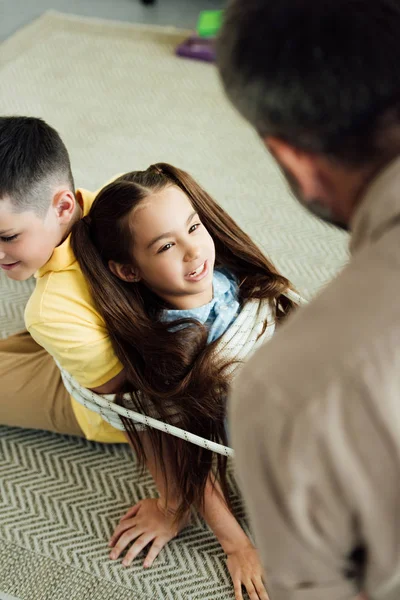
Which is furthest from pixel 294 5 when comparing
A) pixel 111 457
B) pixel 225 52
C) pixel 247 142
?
pixel 247 142

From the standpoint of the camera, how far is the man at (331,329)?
531 millimetres

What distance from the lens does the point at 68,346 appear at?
119cm

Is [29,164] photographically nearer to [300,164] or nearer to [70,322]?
[70,322]

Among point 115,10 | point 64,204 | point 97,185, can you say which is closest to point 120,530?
point 64,204

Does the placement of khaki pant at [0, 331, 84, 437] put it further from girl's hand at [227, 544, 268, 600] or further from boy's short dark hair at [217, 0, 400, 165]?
boy's short dark hair at [217, 0, 400, 165]

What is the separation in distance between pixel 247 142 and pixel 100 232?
45.0 inches

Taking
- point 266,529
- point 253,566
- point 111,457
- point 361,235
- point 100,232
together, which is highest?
point 361,235

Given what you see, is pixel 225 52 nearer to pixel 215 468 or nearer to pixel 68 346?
pixel 68 346

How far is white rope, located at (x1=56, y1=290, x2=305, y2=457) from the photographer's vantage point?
1.20 meters

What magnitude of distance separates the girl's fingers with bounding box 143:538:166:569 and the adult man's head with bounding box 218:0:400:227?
0.84m

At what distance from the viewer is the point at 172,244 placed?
1.21 metres

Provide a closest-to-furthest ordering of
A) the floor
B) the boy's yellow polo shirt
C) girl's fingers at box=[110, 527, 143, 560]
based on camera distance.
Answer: the boy's yellow polo shirt, girl's fingers at box=[110, 527, 143, 560], the floor

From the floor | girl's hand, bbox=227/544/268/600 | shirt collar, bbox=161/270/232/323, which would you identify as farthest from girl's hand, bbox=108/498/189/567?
the floor

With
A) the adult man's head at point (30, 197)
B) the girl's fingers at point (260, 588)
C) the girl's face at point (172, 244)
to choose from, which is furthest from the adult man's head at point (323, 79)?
the girl's fingers at point (260, 588)
